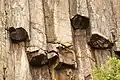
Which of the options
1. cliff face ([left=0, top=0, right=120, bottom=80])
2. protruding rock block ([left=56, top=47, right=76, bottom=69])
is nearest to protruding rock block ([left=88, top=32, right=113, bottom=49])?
cliff face ([left=0, top=0, right=120, bottom=80])

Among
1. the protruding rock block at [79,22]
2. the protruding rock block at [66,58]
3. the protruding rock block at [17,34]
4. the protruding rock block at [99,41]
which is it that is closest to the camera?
the protruding rock block at [17,34]

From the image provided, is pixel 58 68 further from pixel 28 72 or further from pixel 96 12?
pixel 96 12

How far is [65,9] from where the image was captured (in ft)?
39.3

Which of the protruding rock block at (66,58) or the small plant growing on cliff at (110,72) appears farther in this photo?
the protruding rock block at (66,58)

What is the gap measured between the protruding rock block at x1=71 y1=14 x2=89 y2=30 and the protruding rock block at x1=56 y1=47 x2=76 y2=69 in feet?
3.67

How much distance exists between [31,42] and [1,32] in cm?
91

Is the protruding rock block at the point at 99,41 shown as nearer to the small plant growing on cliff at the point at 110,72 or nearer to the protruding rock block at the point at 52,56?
the protruding rock block at the point at 52,56

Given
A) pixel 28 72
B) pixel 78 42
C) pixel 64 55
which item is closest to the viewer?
pixel 28 72

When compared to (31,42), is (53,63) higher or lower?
lower

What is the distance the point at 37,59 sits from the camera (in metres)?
10.5

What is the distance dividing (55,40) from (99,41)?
141 centimetres

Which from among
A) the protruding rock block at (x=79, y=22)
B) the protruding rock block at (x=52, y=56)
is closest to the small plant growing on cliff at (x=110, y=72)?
the protruding rock block at (x=52, y=56)

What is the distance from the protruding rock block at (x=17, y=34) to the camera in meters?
10.5

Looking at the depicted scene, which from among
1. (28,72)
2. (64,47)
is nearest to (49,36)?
(64,47)
